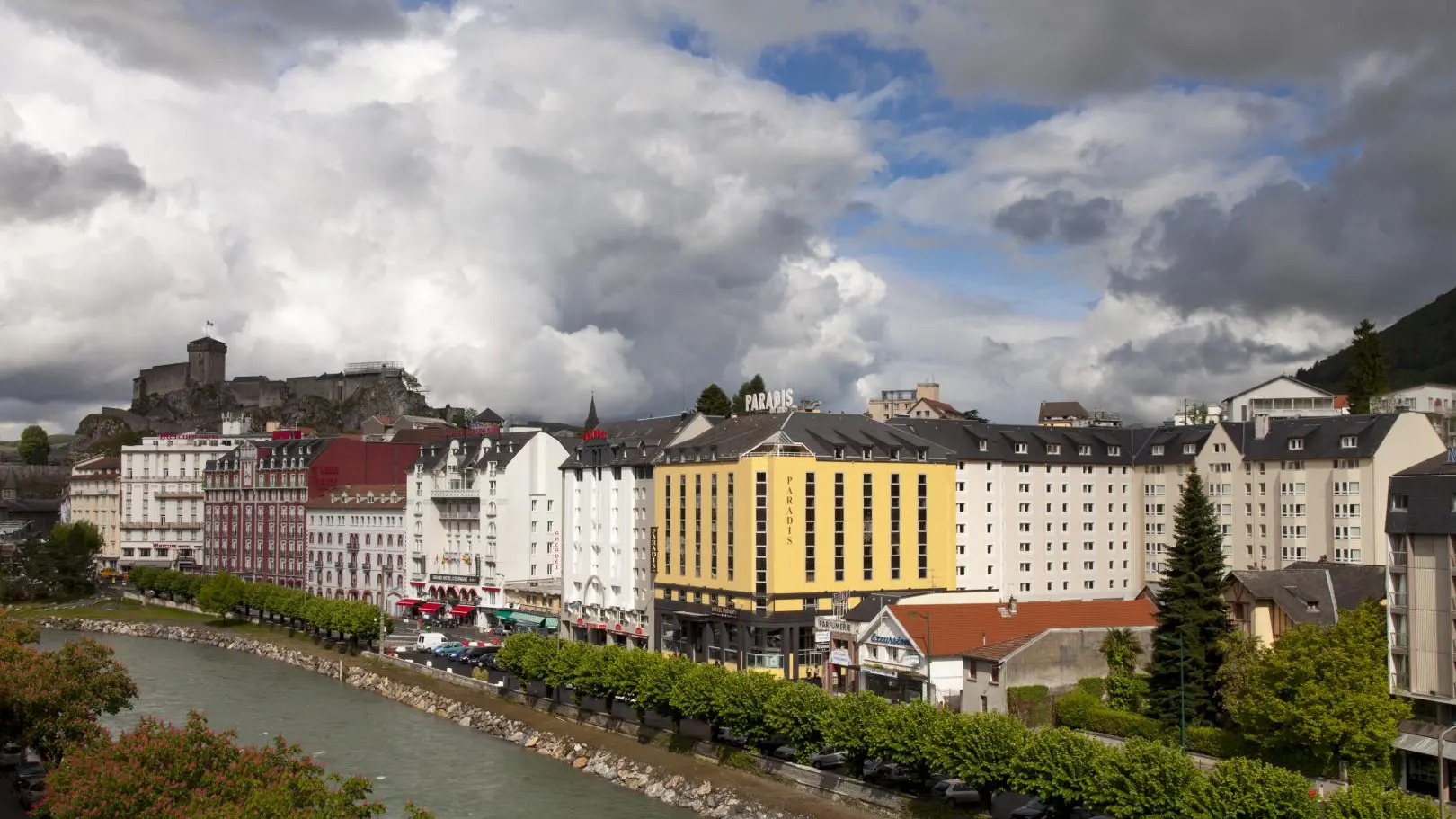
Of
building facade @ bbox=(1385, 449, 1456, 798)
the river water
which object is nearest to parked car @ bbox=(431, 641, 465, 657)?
the river water

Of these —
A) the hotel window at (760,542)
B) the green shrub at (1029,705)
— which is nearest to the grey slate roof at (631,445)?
the hotel window at (760,542)

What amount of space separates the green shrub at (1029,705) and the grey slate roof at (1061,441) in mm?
43471

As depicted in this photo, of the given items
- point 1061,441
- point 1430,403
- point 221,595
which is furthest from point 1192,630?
point 221,595

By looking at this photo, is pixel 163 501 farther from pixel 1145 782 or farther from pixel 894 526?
pixel 1145 782

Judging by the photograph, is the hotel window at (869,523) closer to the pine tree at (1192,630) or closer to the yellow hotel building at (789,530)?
the yellow hotel building at (789,530)

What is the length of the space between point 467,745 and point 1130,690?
42.8 m

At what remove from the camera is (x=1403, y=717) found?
59688 mm

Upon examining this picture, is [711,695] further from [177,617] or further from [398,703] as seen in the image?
[177,617]

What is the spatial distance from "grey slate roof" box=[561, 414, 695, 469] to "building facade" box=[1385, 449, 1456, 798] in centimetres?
6690

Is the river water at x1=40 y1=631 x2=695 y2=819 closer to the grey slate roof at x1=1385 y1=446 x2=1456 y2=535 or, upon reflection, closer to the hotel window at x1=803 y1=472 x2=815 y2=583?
the hotel window at x1=803 y1=472 x2=815 y2=583

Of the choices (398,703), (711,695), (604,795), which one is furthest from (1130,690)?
(398,703)

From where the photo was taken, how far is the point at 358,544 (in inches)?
6166

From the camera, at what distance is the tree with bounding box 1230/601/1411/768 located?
59.2 meters

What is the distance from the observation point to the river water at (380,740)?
71125 millimetres
